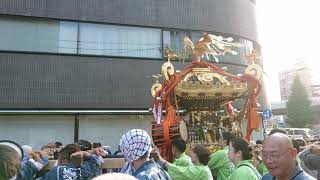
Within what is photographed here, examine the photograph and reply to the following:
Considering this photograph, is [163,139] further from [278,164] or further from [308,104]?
[308,104]

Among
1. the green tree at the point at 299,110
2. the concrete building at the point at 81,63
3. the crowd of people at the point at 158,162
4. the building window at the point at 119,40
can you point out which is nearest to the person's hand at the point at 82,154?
the crowd of people at the point at 158,162

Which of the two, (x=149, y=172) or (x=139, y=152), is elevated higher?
(x=139, y=152)

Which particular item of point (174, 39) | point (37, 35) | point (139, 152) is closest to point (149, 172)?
point (139, 152)

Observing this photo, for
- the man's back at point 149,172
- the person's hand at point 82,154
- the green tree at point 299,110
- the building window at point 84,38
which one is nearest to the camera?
the man's back at point 149,172

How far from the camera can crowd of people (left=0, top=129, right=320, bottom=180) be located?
9.96ft

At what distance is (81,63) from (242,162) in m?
13.9

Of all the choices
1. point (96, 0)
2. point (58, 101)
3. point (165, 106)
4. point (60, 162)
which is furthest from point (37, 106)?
point (60, 162)

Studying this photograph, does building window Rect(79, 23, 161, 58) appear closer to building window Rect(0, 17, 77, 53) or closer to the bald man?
building window Rect(0, 17, 77, 53)

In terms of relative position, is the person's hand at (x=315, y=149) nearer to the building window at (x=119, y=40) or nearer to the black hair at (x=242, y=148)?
the black hair at (x=242, y=148)

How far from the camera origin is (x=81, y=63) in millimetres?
17453

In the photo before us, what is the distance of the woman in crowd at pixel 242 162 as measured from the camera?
4.30m

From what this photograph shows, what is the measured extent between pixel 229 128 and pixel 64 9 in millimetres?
11473

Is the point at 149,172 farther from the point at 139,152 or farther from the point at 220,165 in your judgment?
the point at 220,165

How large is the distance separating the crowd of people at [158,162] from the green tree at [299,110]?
1394 inches
